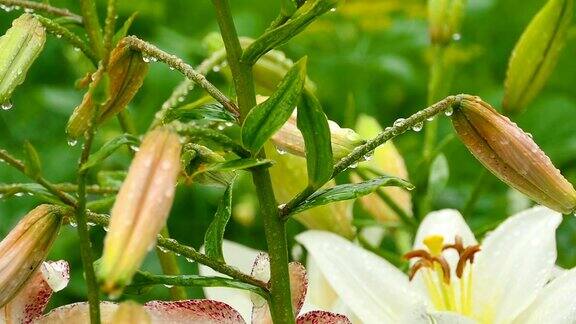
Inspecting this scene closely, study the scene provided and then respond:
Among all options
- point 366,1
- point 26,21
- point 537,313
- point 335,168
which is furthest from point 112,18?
point 366,1

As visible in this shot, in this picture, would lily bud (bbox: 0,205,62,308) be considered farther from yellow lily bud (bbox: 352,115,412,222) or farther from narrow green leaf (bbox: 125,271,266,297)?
Answer: yellow lily bud (bbox: 352,115,412,222)

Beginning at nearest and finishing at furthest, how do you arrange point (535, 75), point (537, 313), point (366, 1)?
point (537, 313) → point (535, 75) → point (366, 1)

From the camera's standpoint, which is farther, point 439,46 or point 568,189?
point 439,46

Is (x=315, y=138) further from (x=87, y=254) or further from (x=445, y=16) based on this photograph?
(x=445, y=16)

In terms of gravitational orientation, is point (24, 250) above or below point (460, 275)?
below

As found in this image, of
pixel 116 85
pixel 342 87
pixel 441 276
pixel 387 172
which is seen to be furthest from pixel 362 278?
pixel 342 87

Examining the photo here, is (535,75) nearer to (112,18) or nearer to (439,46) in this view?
(439,46)
